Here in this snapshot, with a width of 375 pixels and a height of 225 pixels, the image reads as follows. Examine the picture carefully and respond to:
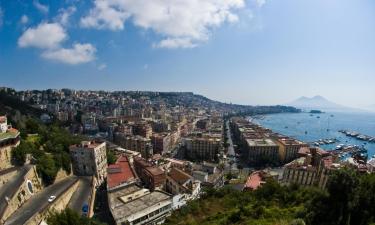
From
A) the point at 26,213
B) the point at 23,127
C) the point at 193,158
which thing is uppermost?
the point at 23,127

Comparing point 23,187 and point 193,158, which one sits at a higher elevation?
point 23,187

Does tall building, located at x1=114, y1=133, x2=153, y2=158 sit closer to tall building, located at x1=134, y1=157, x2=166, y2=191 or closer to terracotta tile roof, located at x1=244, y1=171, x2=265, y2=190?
tall building, located at x1=134, y1=157, x2=166, y2=191

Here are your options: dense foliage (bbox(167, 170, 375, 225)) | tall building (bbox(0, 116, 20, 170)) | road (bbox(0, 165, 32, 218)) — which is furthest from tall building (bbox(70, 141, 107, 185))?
dense foliage (bbox(167, 170, 375, 225))

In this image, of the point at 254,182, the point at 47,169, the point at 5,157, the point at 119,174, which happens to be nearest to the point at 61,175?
the point at 47,169

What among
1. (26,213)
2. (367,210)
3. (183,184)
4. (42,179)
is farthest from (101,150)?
(367,210)

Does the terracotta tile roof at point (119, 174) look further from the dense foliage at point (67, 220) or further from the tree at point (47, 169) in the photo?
the dense foliage at point (67, 220)

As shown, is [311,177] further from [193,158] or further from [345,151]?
[345,151]

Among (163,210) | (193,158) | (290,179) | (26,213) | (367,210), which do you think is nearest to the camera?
(367,210)

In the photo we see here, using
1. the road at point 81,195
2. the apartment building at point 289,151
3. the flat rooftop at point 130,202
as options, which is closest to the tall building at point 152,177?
the flat rooftop at point 130,202
